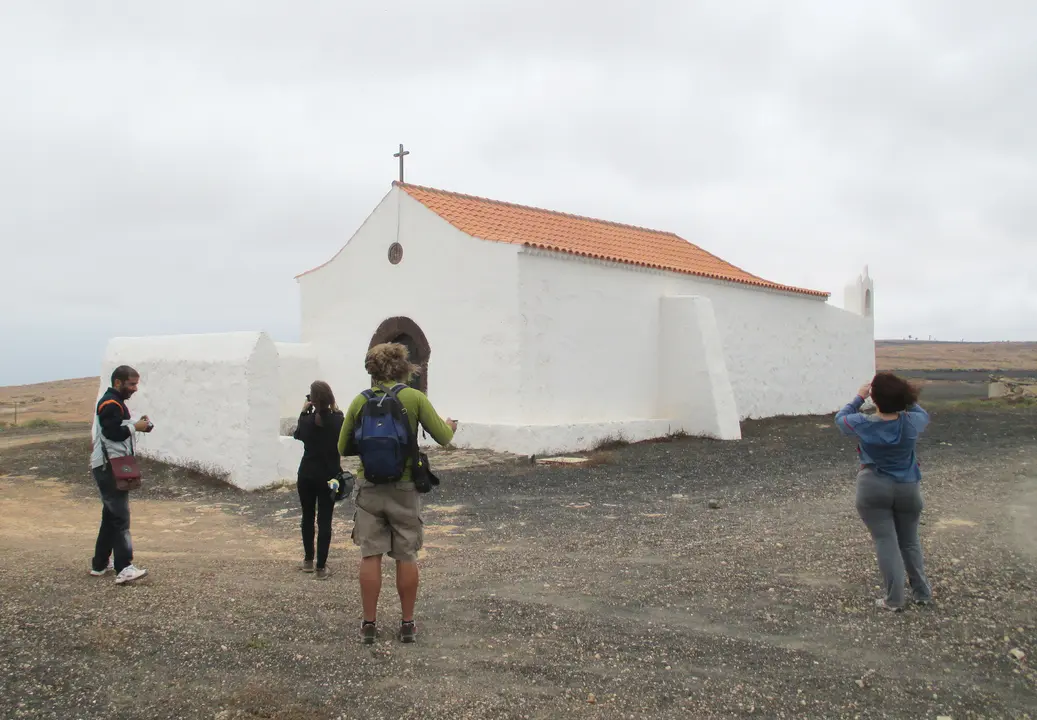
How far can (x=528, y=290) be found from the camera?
526 inches

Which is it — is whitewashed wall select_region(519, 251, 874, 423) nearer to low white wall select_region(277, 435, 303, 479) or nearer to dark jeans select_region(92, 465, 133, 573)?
low white wall select_region(277, 435, 303, 479)

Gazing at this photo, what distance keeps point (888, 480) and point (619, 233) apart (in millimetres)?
13743

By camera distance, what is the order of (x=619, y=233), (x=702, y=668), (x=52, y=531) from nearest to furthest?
(x=702, y=668) < (x=52, y=531) < (x=619, y=233)

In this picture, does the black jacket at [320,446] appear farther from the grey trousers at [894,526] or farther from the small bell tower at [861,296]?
the small bell tower at [861,296]

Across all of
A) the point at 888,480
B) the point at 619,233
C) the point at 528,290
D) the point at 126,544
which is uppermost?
the point at 619,233

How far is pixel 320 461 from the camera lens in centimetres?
623

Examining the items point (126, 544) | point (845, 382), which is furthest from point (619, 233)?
point (126, 544)

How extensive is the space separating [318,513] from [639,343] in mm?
10036

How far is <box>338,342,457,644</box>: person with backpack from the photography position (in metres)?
4.49

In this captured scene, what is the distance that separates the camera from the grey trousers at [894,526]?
5152 millimetres

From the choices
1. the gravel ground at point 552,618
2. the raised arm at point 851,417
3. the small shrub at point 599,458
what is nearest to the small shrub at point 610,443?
the small shrub at point 599,458

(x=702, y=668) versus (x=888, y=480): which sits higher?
(x=888, y=480)

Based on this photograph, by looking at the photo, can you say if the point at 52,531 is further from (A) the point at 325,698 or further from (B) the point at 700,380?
(B) the point at 700,380

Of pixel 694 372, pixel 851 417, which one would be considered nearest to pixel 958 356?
pixel 694 372
